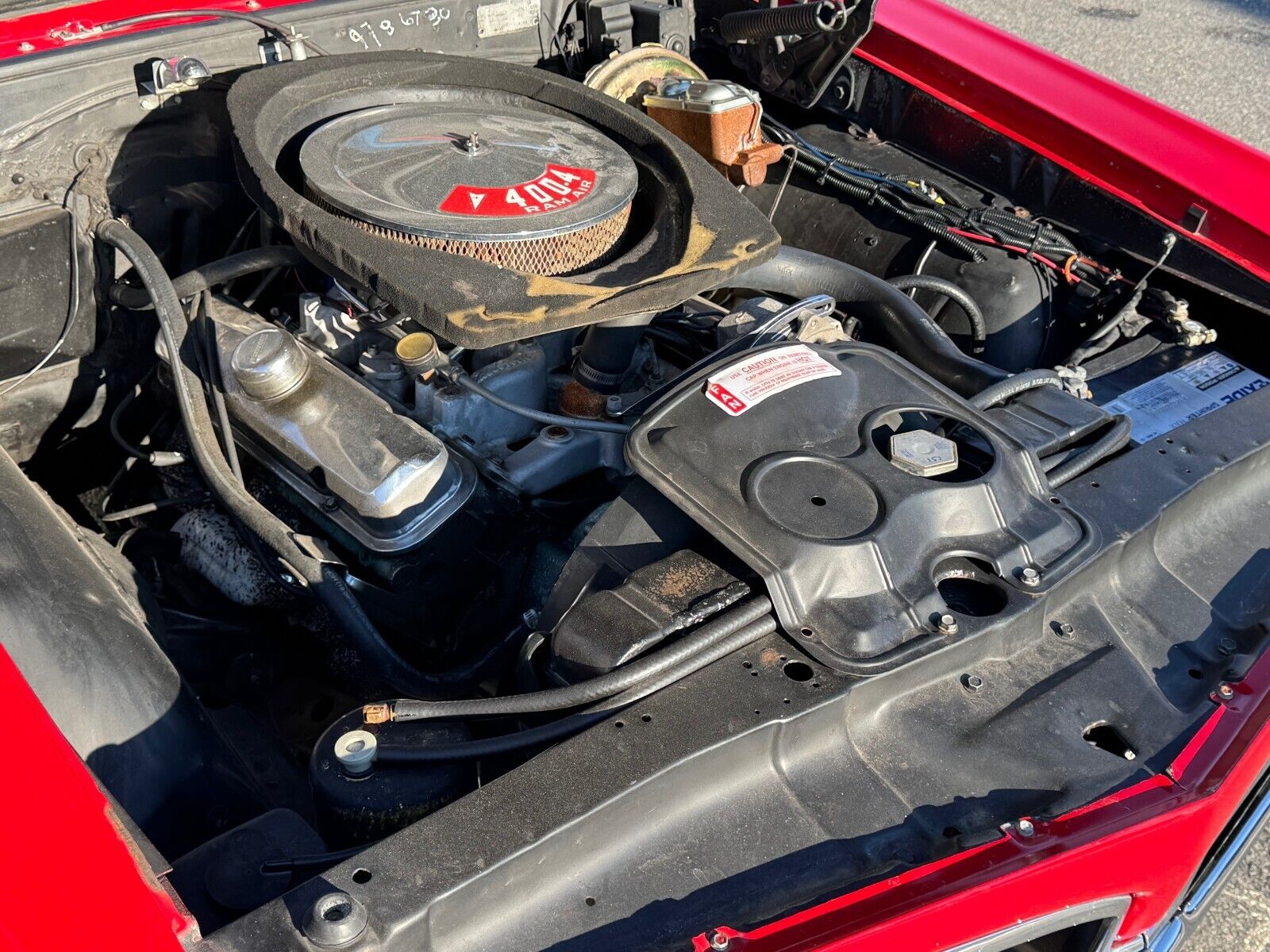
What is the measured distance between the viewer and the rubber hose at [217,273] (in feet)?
5.17

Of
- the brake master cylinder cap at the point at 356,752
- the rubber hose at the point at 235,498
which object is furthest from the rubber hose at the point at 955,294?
the brake master cylinder cap at the point at 356,752

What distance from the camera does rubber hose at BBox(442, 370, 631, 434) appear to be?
1.45 m

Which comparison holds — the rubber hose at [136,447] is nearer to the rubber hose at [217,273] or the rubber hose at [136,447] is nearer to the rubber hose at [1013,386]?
the rubber hose at [217,273]

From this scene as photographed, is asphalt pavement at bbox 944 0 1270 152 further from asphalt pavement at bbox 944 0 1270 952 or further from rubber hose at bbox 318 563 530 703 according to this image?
rubber hose at bbox 318 563 530 703

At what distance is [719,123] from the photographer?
1876 mm

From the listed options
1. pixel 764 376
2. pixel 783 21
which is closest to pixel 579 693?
pixel 764 376

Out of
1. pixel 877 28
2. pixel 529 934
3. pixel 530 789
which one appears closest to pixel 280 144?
pixel 530 789

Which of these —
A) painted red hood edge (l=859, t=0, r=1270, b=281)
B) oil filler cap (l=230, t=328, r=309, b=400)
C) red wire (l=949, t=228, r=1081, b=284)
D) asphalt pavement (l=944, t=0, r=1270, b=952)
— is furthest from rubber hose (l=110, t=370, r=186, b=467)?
asphalt pavement (l=944, t=0, r=1270, b=952)

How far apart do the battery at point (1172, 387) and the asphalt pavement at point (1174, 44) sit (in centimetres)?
366

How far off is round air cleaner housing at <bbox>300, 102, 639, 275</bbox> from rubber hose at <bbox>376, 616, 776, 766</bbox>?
0.57 meters

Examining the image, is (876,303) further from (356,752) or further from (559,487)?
(356,752)

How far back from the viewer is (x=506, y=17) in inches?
77.4

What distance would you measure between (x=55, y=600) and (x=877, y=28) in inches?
76.3

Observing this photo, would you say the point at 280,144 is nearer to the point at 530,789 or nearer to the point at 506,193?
the point at 506,193
